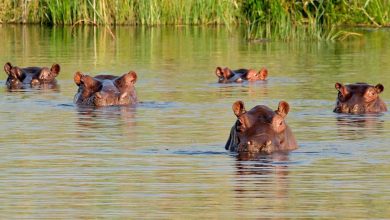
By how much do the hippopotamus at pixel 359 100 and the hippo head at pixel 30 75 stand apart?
19.6 feet

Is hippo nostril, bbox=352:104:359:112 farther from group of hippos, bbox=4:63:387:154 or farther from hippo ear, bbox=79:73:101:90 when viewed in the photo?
hippo ear, bbox=79:73:101:90

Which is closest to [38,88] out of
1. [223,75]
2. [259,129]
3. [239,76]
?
[223,75]

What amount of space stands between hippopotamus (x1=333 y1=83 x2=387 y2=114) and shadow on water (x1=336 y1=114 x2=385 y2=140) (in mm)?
173

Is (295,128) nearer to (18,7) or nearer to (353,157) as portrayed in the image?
(353,157)

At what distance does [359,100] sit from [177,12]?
710 inches

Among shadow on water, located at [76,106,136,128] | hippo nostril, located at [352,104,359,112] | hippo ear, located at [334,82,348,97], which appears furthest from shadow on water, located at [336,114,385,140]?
shadow on water, located at [76,106,136,128]

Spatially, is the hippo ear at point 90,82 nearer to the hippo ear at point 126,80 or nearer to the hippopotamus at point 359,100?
the hippo ear at point 126,80

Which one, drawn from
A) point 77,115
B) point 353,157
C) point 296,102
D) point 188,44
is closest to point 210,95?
point 296,102

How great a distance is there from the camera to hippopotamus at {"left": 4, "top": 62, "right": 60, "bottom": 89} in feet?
65.9

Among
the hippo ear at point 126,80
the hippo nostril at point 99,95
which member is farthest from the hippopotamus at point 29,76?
the hippo nostril at point 99,95

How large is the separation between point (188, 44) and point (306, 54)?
157 inches

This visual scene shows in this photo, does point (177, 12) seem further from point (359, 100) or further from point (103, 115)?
point (359, 100)

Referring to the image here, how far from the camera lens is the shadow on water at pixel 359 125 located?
44.9 feet

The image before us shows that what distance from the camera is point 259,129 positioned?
37.7 ft
